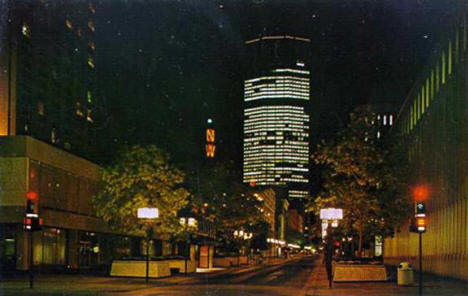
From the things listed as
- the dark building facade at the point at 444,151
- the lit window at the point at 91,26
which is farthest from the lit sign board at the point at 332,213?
the lit window at the point at 91,26

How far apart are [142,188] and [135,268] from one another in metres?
4.80

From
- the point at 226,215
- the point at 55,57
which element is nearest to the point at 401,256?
the point at 226,215

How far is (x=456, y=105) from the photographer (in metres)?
40.5

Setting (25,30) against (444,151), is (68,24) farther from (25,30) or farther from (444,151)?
(444,151)

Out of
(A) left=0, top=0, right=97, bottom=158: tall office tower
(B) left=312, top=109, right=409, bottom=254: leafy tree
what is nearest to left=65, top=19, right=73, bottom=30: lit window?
(A) left=0, top=0, right=97, bottom=158: tall office tower

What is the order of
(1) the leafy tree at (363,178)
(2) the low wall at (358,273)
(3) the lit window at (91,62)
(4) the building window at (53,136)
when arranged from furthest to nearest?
(3) the lit window at (91,62) → (4) the building window at (53,136) → (1) the leafy tree at (363,178) → (2) the low wall at (358,273)

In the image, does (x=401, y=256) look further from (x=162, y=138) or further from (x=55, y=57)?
(x=55, y=57)

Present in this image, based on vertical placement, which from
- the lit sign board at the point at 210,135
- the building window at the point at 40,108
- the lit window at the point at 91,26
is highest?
the lit window at the point at 91,26

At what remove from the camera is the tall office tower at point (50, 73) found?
56.6 m

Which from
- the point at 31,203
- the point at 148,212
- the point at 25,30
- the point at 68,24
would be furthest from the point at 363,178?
the point at 68,24

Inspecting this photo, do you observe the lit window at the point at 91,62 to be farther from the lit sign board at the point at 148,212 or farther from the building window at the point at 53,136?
the lit sign board at the point at 148,212

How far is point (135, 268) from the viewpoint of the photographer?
133 ft

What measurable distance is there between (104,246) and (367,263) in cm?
3220

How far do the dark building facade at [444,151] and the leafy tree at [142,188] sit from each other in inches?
649
